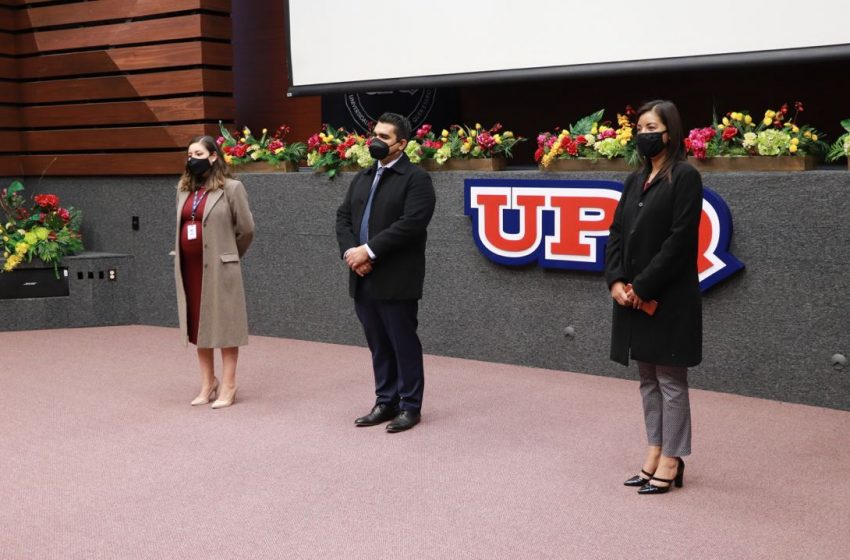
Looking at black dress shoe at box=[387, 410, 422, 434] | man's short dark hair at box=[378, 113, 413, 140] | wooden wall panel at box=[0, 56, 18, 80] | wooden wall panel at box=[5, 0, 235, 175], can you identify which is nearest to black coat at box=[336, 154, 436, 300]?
man's short dark hair at box=[378, 113, 413, 140]

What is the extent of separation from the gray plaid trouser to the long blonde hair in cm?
249

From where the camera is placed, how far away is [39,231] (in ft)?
27.5

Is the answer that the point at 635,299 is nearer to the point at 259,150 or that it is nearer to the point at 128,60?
the point at 259,150

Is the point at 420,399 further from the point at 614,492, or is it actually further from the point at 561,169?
the point at 561,169

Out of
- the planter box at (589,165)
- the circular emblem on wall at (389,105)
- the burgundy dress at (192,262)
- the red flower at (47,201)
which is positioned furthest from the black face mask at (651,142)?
the red flower at (47,201)

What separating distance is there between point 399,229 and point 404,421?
3.01ft

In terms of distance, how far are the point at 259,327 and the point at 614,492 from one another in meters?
4.40

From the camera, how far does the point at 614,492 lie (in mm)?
4039

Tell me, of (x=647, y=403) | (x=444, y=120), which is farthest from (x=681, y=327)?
(x=444, y=120)

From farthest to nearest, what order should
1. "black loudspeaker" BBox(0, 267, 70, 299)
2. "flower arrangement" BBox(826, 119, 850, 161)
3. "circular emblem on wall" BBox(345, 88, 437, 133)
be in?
"black loudspeaker" BBox(0, 267, 70, 299), "circular emblem on wall" BBox(345, 88, 437, 133), "flower arrangement" BBox(826, 119, 850, 161)

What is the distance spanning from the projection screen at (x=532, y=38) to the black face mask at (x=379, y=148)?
83.6 inches

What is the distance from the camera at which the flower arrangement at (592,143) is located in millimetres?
6070

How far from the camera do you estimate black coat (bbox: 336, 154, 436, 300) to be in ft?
16.0

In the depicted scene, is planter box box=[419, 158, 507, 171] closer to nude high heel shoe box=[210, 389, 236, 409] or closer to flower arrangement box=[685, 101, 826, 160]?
flower arrangement box=[685, 101, 826, 160]
